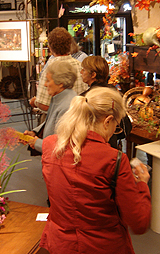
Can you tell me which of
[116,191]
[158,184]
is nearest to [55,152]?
[116,191]

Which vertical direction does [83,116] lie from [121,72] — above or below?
below

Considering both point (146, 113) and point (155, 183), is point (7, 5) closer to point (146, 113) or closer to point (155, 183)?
point (146, 113)

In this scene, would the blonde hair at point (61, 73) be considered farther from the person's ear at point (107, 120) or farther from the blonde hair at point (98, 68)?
the person's ear at point (107, 120)

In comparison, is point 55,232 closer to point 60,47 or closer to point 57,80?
point 57,80

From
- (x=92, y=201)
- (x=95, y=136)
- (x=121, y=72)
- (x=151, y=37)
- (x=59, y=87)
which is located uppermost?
(x=151, y=37)

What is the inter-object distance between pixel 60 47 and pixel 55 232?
192cm

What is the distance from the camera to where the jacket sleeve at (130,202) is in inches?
45.0

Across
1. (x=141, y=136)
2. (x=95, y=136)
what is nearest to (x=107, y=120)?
(x=95, y=136)

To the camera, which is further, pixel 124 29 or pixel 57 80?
pixel 124 29

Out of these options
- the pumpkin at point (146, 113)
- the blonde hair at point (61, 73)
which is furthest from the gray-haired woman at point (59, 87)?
the pumpkin at point (146, 113)

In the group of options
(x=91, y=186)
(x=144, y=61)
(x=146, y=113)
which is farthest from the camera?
(x=144, y=61)

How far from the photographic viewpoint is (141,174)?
4.30 feet

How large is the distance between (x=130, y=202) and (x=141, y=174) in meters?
A: 0.19

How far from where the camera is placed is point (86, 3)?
6.32 meters
